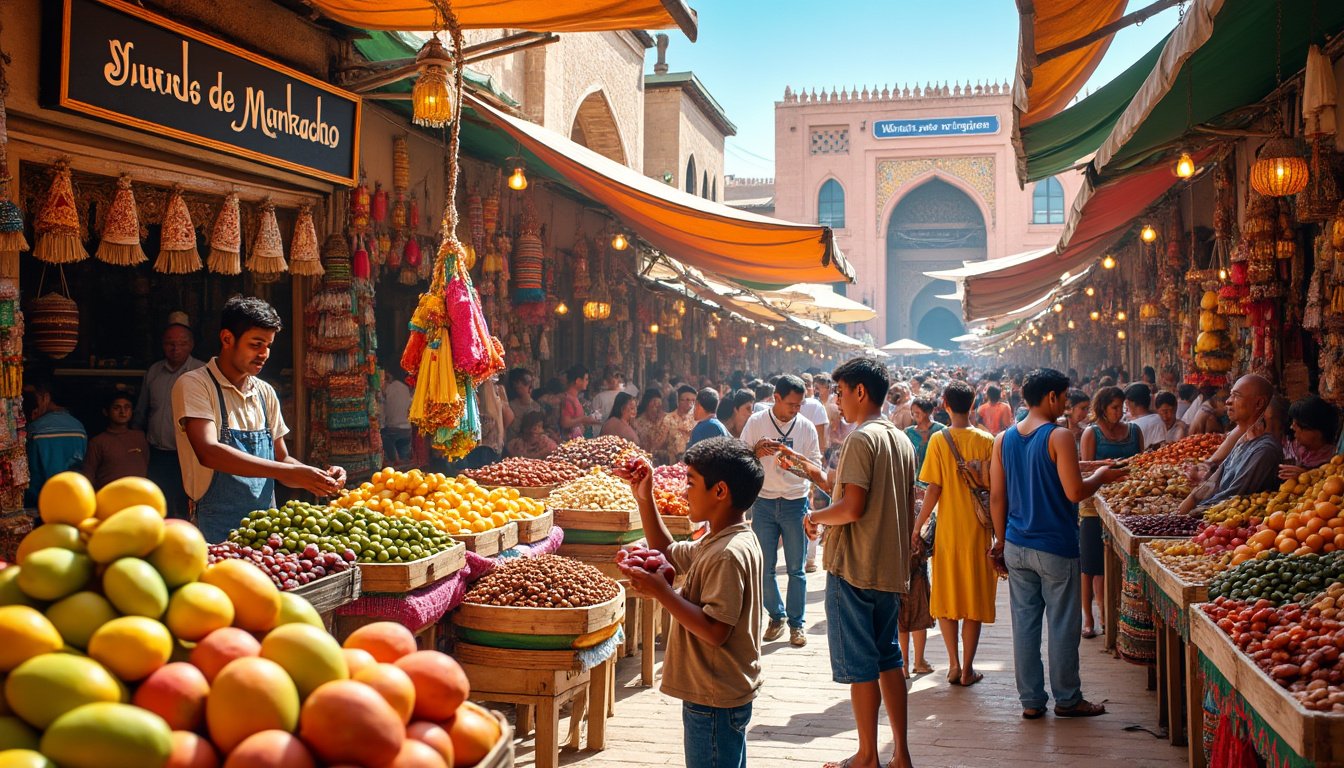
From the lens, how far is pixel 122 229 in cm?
457

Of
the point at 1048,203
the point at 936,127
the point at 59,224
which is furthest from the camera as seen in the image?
the point at 1048,203

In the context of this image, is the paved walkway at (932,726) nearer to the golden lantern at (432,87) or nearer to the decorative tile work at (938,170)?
the golden lantern at (432,87)

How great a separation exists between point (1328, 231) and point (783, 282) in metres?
5.23

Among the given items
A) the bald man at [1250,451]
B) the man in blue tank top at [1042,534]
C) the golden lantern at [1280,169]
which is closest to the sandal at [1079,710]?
the man in blue tank top at [1042,534]

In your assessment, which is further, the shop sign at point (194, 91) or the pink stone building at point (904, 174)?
the pink stone building at point (904, 174)

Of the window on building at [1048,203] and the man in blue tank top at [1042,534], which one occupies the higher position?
the window on building at [1048,203]

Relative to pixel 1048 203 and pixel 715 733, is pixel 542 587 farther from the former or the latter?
pixel 1048 203

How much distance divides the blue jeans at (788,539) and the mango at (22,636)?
4.70 metres

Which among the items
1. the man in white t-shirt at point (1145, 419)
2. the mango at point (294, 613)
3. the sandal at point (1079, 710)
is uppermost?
the man in white t-shirt at point (1145, 419)

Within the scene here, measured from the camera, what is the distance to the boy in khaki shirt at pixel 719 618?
263 cm

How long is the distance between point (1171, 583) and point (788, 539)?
2587 millimetres

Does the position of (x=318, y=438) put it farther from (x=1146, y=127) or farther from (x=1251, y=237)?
(x=1251, y=237)

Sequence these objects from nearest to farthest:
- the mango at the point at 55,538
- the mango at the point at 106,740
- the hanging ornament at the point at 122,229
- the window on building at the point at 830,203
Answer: the mango at the point at 106,740 < the mango at the point at 55,538 < the hanging ornament at the point at 122,229 < the window on building at the point at 830,203

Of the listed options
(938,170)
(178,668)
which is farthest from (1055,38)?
(938,170)
